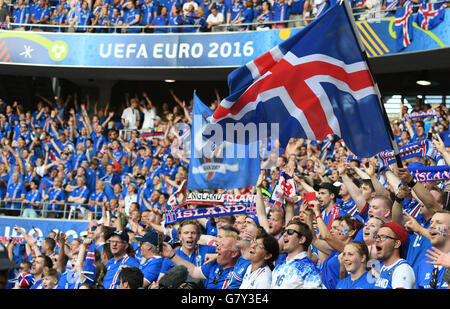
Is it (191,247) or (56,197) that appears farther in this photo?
(56,197)

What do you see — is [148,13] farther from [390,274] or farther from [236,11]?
[390,274]

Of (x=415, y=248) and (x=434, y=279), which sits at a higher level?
(x=415, y=248)

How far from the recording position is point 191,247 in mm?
6383

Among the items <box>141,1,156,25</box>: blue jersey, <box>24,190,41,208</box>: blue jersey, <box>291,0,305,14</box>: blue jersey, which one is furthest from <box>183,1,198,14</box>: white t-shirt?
<box>24,190,41,208</box>: blue jersey

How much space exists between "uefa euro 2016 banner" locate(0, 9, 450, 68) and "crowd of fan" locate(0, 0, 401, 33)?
29 centimetres

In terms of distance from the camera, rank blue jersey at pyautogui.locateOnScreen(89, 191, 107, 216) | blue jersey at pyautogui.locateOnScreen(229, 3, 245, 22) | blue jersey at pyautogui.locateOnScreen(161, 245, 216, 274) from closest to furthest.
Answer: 1. blue jersey at pyautogui.locateOnScreen(161, 245, 216, 274)
2. blue jersey at pyautogui.locateOnScreen(89, 191, 107, 216)
3. blue jersey at pyautogui.locateOnScreen(229, 3, 245, 22)

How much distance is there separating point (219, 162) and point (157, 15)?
31.3 ft

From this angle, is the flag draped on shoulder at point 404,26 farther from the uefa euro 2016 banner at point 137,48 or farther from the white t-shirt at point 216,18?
the white t-shirt at point 216,18

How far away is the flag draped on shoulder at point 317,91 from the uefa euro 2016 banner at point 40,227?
867cm

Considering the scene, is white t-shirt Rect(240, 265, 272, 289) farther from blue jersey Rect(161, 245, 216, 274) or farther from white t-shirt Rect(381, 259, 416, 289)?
blue jersey Rect(161, 245, 216, 274)

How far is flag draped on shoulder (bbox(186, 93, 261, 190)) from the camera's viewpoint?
796cm

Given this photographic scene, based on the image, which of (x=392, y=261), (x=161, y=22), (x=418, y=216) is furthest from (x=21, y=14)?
(x=392, y=261)

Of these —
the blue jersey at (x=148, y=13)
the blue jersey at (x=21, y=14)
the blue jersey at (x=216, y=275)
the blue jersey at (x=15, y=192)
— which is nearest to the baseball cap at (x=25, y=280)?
the blue jersey at (x=216, y=275)
